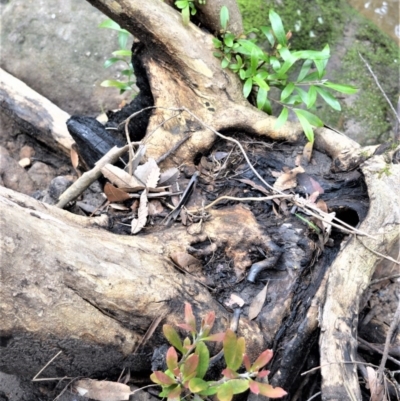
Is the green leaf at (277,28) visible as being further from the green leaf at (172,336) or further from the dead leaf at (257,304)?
the green leaf at (172,336)

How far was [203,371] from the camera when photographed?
68.0 inches

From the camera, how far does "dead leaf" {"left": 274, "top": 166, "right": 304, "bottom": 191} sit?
2.60m

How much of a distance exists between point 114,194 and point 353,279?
129cm

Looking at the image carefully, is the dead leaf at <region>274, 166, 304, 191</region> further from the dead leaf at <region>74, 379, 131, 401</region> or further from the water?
the water

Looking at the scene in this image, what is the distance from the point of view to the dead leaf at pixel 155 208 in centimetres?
254

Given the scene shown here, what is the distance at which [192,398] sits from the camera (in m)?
1.79

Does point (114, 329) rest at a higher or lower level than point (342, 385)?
lower

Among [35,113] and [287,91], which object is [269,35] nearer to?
[287,91]

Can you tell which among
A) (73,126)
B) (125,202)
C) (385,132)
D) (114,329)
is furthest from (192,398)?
(385,132)

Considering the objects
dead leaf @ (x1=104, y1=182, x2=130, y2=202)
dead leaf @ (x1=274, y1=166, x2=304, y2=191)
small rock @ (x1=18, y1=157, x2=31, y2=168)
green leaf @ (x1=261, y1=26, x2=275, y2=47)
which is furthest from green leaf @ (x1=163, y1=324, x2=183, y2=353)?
small rock @ (x1=18, y1=157, x2=31, y2=168)

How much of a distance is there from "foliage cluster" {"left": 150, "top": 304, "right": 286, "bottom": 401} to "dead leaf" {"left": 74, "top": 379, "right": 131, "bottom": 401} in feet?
0.83

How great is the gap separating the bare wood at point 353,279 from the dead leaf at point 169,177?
0.97 m

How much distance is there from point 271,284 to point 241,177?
2.17ft

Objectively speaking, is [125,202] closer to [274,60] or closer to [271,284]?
[271,284]
